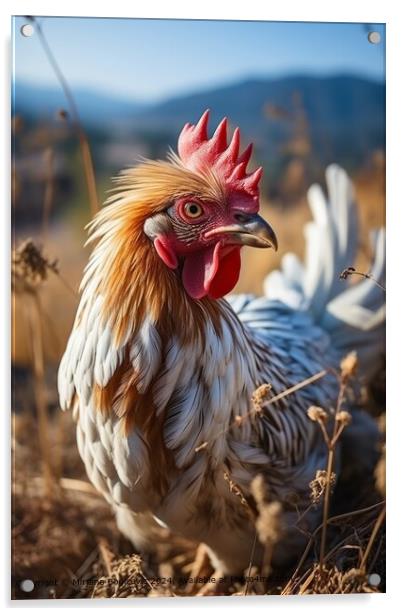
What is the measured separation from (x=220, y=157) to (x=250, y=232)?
209mm

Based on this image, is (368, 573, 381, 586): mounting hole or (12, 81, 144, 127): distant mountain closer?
(12, 81, 144, 127): distant mountain

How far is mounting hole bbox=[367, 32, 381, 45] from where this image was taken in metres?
2.28

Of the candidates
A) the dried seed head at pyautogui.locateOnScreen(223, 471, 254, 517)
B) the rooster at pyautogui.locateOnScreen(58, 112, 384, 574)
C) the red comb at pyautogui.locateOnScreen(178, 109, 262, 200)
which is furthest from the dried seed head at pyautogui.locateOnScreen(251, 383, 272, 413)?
the red comb at pyautogui.locateOnScreen(178, 109, 262, 200)

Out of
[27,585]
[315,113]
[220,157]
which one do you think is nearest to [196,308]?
[220,157]

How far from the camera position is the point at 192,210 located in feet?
6.04

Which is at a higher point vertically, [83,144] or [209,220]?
[83,144]

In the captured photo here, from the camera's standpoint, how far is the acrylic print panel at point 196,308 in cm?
188

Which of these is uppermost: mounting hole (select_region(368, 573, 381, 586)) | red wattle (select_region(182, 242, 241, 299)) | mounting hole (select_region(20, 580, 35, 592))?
red wattle (select_region(182, 242, 241, 299))

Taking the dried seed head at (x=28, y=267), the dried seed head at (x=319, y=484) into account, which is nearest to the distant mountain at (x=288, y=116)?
the dried seed head at (x=28, y=267)

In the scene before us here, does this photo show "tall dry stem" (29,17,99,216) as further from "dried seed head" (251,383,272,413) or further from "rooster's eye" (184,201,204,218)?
"dried seed head" (251,383,272,413)

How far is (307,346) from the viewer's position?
2.28m

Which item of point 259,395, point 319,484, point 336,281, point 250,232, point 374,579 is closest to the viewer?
point 250,232

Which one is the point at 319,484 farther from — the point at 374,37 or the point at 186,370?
the point at 374,37
